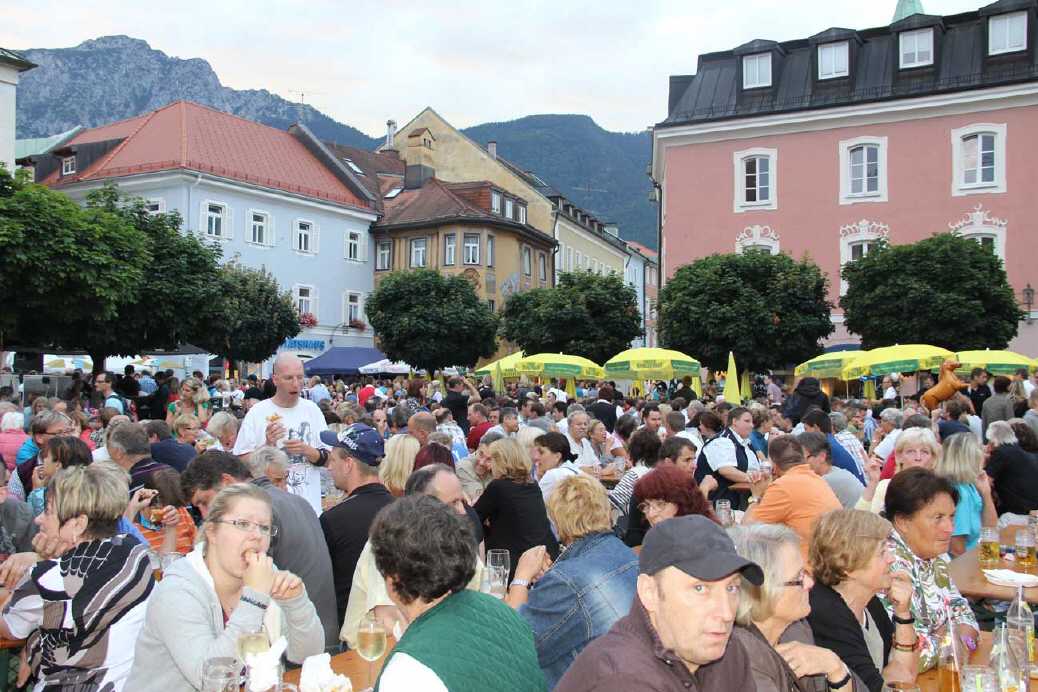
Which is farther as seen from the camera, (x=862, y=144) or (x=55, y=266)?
(x=862, y=144)

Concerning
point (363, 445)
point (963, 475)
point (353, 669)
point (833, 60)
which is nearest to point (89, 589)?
point (353, 669)

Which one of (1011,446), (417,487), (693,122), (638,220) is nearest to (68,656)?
(417,487)

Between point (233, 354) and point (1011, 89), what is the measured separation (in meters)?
31.3

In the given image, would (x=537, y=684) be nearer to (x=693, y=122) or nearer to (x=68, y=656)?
(x=68, y=656)

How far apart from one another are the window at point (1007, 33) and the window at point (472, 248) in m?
26.1

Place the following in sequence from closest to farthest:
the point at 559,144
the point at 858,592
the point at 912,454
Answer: the point at 858,592 < the point at 912,454 < the point at 559,144

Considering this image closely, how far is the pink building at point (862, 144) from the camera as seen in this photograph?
106 feet

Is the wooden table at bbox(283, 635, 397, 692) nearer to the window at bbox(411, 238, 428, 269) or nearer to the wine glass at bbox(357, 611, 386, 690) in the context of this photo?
the wine glass at bbox(357, 611, 386, 690)

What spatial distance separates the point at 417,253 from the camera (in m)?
49.5

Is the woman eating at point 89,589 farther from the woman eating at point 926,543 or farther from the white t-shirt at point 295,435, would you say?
the woman eating at point 926,543

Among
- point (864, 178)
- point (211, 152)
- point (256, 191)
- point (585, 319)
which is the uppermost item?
point (211, 152)

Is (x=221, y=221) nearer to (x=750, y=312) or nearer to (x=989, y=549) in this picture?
(x=750, y=312)

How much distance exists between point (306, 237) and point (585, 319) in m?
16.3

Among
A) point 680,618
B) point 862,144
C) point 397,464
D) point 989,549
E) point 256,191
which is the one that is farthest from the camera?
point 256,191
